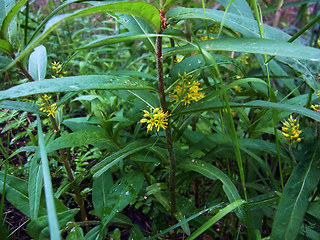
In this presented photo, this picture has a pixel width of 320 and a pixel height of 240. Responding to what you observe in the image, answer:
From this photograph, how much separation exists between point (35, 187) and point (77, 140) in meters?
0.18

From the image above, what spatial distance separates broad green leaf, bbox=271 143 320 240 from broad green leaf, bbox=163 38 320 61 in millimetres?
412

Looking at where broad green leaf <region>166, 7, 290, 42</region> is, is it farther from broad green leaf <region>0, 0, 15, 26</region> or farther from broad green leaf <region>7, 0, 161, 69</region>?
broad green leaf <region>0, 0, 15, 26</region>

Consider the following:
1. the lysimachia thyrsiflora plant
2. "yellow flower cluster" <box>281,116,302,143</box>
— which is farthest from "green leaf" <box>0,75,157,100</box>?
"yellow flower cluster" <box>281,116,302,143</box>

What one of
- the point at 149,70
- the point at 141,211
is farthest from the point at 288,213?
the point at 149,70

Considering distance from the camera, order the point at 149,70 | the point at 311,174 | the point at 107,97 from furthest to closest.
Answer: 1. the point at 149,70
2. the point at 107,97
3. the point at 311,174

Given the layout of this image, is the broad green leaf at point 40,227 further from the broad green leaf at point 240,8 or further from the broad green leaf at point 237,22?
the broad green leaf at point 240,8

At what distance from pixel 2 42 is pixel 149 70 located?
3.92ft

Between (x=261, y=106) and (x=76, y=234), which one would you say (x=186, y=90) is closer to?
(x=261, y=106)

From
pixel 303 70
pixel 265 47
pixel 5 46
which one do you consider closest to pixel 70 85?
pixel 5 46

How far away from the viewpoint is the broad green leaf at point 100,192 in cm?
95

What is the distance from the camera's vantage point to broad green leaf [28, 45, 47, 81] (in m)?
0.95

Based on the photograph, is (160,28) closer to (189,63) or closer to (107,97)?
(189,63)

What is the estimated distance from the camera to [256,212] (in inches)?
41.2

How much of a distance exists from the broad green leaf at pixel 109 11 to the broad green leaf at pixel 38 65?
34 cm
